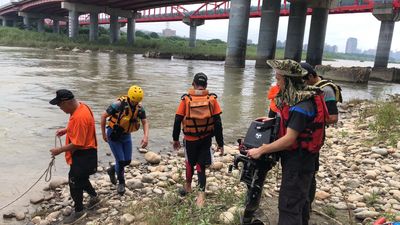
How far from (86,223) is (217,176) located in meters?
2.21

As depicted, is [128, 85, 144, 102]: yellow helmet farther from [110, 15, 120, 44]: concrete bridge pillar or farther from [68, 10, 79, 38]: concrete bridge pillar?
[110, 15, 120, 44]: concrete bridge pillar

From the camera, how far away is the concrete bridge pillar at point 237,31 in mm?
36469

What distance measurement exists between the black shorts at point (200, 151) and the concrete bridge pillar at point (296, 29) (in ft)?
128

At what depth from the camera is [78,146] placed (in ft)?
14.1

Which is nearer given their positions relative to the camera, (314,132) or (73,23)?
(314,132)

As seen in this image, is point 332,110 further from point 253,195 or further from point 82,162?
point 82,162

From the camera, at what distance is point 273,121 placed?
135 inches

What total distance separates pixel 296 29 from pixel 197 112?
133 ft

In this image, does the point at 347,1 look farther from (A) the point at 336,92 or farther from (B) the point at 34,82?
(A) the point at 336,92

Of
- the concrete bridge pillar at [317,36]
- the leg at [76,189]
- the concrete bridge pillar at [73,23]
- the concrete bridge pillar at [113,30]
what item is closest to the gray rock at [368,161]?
the leg at [76,189]

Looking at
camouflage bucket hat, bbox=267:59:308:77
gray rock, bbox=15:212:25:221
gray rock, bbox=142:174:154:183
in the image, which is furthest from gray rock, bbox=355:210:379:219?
gray rock, bbox=15:212:25:221

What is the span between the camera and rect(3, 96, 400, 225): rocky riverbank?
14.1 ft

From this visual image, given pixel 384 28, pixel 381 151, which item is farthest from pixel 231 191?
pixel 384 28

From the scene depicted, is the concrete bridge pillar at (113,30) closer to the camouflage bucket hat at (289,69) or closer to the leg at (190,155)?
the leg at (190,155)
